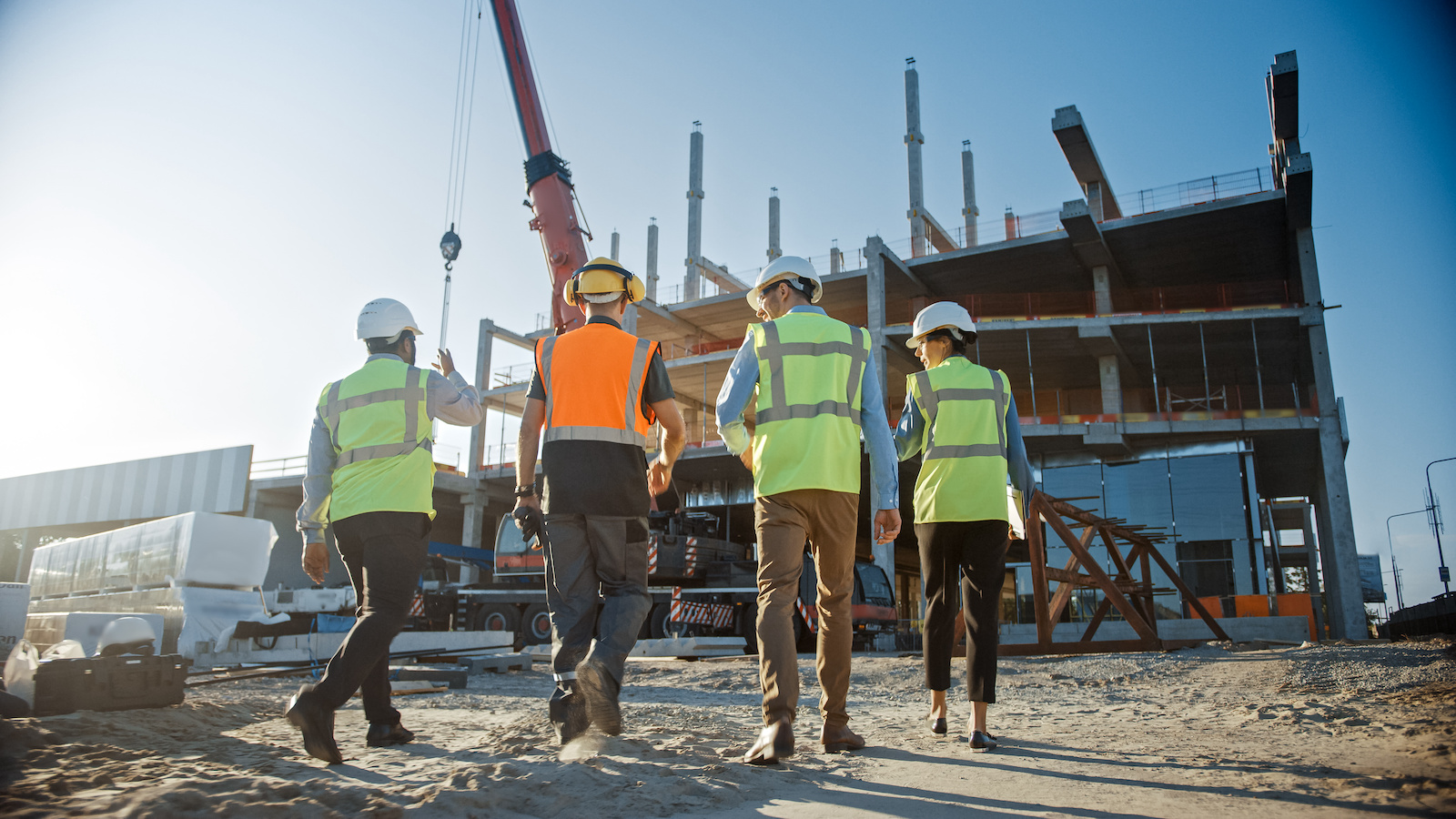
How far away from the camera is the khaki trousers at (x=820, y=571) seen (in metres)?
2.77

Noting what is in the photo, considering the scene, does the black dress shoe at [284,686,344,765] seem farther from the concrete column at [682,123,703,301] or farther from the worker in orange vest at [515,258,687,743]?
the concrete column at [682,123,703,301]

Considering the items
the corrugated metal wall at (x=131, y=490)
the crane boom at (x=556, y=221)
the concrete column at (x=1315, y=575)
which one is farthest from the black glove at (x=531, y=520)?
the corrugated metal wall at (x=131, y=490)

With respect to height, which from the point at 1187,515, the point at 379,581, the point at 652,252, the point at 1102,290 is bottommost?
the point at 379,581

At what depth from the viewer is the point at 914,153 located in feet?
107

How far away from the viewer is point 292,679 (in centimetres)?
663

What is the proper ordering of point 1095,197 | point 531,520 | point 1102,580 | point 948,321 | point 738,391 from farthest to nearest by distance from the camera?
point 1095,197 < point 1102,580 < point 948,321 < point 531,520 < point 738,391

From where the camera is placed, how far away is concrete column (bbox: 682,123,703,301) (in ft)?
116

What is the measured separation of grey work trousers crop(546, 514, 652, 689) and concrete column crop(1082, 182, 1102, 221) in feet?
88.2

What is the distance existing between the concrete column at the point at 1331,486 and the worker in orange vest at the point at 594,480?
23489 millimetres

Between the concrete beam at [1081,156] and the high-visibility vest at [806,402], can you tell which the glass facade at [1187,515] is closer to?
the concrete beam at [1081,156]

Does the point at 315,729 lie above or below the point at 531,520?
below

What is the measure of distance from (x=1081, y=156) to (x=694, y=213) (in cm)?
1750

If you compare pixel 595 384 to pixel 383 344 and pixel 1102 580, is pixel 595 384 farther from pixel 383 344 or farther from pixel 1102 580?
pixel 1102 580

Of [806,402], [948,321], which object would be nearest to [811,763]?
[806,402]
